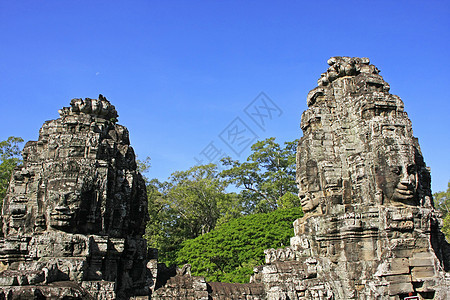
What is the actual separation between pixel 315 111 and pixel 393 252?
3.88 m

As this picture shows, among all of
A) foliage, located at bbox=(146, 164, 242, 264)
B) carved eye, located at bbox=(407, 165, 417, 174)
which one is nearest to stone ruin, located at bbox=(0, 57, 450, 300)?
carved eye, located at bbox=(407, 165, 417, 174)


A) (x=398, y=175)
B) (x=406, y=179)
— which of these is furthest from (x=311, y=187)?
(x=406, y=179)

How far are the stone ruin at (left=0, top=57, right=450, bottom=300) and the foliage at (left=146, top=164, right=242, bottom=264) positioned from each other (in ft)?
58.0

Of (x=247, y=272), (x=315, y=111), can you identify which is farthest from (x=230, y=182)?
(x=315, y=111)

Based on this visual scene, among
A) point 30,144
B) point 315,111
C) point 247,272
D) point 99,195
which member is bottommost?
point 247,272

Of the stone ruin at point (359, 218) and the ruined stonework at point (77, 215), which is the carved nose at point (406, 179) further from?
the ruined stonework at point (77, 215)

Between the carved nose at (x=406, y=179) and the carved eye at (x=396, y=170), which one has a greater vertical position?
the carved eye at (x=396, y=170)

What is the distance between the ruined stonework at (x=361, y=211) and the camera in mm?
7473

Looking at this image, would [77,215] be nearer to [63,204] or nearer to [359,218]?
[63,204]

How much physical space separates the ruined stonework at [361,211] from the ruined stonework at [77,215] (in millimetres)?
3221

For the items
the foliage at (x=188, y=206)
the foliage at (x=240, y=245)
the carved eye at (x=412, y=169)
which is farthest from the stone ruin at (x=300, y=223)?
the foliage at (x=188, y=206)

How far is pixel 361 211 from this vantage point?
8.02 metres

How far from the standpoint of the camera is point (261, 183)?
28.9m

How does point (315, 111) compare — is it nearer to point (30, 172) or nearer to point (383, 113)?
point (383, 113)
